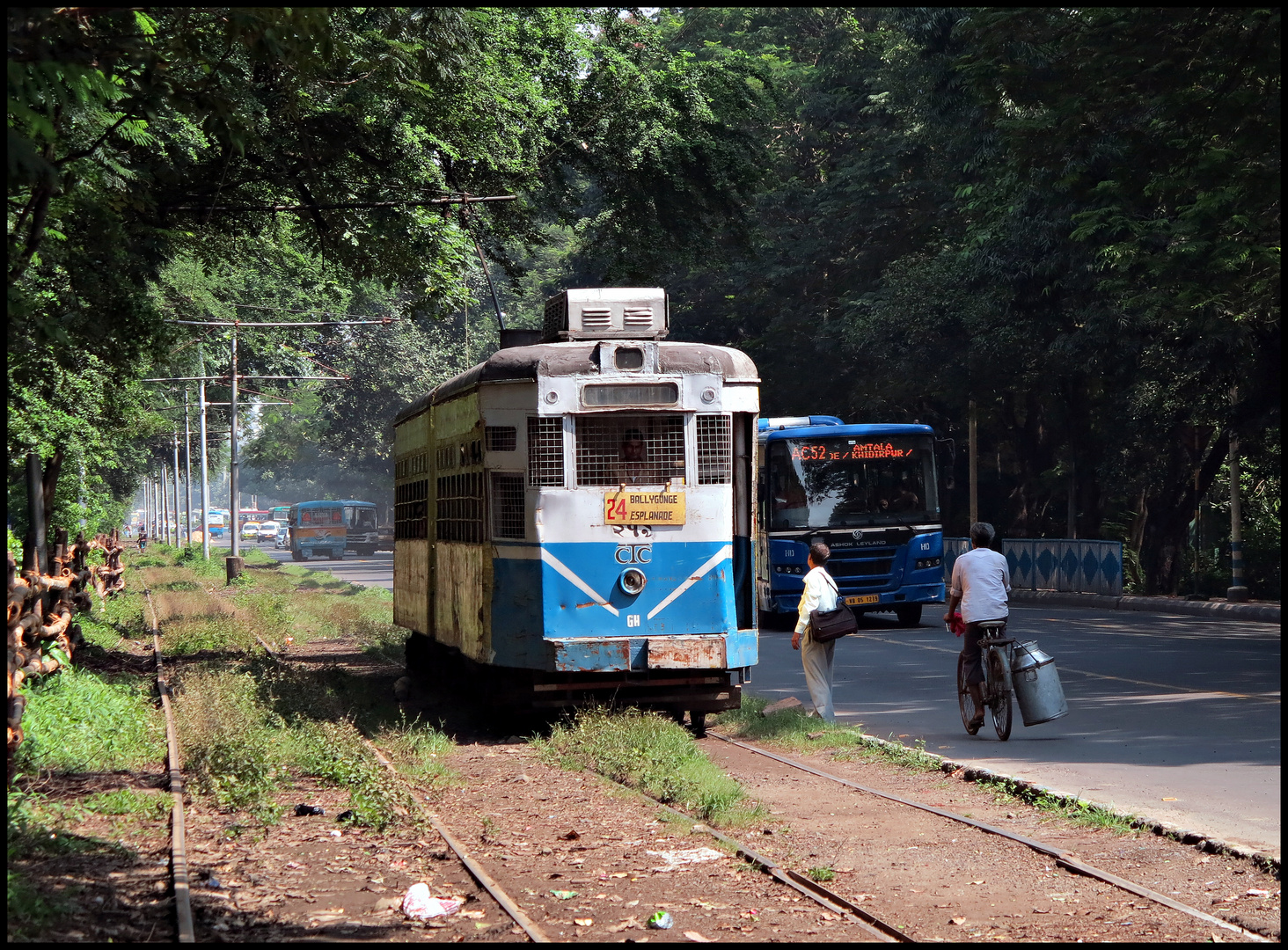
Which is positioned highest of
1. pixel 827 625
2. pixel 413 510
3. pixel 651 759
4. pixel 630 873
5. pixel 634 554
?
pixel 413 510

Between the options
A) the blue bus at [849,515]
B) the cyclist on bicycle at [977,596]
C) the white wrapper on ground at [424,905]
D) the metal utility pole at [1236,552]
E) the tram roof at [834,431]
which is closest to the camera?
the white wrapper on ground at [424,905]

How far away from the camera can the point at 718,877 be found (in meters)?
7.59

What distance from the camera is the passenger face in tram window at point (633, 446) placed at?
489 inches

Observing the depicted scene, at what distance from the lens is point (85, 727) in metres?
12.7

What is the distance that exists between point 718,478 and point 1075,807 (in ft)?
14.8

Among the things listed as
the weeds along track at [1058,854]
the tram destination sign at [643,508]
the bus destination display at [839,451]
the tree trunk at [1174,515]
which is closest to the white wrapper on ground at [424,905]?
the weeds along track at [1058,854]

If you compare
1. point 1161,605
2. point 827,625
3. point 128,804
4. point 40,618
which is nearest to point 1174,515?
point 1161,605

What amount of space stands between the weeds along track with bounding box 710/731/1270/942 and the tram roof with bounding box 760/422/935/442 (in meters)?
12.2

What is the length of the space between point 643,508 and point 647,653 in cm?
120

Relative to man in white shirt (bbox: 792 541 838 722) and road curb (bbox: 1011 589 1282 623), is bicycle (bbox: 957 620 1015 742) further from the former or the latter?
road curb (bbox: 1011 589 1282 623)

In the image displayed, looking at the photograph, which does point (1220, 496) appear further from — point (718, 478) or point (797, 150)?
point (718, 478)

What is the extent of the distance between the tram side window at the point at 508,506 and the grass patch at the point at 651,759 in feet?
5.40

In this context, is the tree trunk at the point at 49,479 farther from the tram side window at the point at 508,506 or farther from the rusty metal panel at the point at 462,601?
the tram side window at the point at 508,506

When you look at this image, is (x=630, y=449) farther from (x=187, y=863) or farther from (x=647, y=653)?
(x=187, y=863)
